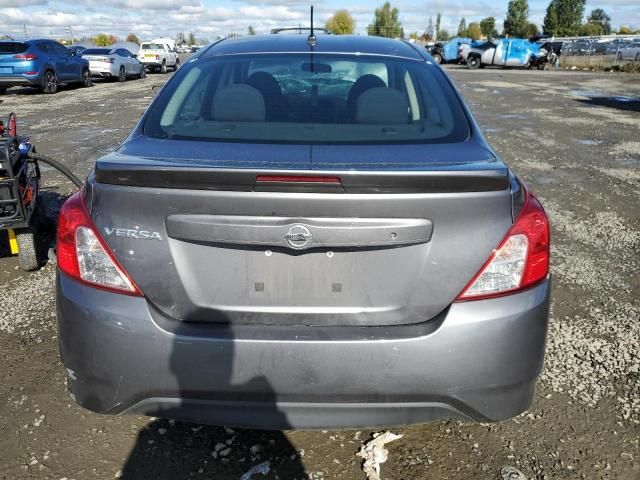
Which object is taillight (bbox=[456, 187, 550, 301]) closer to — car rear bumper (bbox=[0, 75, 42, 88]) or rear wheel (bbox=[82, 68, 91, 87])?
car rear bumper (bbox=[0, 75, 42, 88])

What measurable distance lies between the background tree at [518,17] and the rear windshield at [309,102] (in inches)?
4244

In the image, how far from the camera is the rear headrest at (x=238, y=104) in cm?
265

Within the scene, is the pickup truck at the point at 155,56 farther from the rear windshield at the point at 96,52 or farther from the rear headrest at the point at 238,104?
the rear headrest at the point at 238,104

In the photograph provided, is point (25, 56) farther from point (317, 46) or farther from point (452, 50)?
point (452, 50)

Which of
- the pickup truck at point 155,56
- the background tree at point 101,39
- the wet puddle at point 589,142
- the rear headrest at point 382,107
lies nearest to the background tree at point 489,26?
the background tree at point 101,39

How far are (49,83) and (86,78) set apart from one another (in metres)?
3.23

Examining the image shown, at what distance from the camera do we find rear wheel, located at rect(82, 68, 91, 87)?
21.3 meters

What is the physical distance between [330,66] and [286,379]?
179cm

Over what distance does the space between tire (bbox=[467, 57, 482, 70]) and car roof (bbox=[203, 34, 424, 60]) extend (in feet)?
121

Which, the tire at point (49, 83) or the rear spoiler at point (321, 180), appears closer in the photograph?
the rear spoiler at point (321, 180)

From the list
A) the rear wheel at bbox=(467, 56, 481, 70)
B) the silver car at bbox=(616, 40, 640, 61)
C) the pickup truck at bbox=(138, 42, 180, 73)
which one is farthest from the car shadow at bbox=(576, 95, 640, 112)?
the pickup truck at bbox=(138, 42, 180, 73)

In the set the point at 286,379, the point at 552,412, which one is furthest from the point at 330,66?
the point at 552,412

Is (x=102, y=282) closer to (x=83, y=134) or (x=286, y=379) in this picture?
(x=286, y=379)

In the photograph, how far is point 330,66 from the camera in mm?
3049
